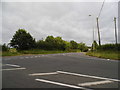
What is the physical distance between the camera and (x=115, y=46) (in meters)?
26.3

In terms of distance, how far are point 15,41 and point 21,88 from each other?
46.1 m

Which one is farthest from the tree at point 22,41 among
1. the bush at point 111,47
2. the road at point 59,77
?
the road at point 59,77

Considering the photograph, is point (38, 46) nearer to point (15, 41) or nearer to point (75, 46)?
point (15, 41)

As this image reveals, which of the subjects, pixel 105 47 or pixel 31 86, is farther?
pixel 105 47

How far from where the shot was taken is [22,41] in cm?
4516

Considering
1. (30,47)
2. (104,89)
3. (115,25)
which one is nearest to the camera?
(104,89)

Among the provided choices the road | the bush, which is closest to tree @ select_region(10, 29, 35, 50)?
the bush

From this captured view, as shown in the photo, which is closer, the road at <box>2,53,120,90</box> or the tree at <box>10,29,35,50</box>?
the road at <box>2,53,120,90</box>

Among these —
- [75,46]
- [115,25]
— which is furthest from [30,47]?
[75,46]

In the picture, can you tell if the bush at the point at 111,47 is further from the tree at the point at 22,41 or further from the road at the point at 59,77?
the tree at the point at 22,41

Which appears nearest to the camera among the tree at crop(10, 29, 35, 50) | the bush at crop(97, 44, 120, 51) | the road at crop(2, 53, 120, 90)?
the road at crop(2, 53, 120, 90)

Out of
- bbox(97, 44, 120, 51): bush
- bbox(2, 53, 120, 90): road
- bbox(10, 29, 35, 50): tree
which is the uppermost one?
bbox(10, 29, 35, 50): tree

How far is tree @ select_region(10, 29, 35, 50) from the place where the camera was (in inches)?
1758

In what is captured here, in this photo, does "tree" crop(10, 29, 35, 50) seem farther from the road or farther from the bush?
the road
